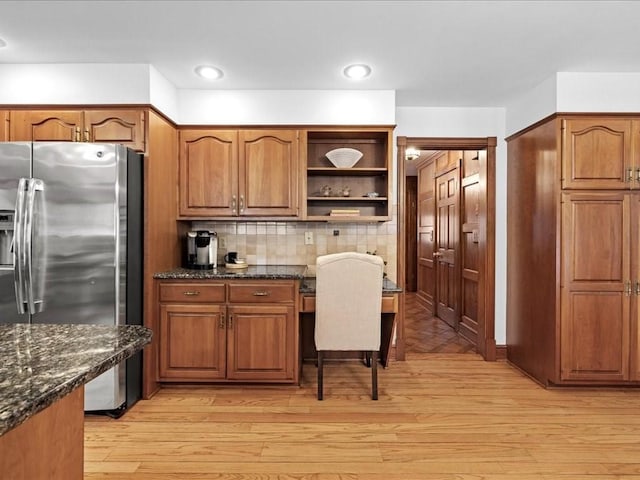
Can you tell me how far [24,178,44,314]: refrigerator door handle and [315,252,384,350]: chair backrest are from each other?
Result: 176 cm

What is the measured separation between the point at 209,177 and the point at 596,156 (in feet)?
9.80

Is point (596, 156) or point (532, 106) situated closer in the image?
point (596, 156)

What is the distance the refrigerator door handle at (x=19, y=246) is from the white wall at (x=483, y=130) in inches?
116

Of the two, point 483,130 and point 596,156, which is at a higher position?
point 483,130

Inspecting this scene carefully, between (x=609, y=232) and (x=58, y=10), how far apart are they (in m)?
3.83

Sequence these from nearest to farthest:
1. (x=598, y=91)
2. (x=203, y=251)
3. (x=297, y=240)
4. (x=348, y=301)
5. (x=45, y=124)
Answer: (x=348, y=301) → (x=45, y=124) → (x=598, y=91) → (x=203, y=251) → (x=297, y=240)

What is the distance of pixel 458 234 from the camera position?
15.7 feet

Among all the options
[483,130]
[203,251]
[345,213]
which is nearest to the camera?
[203,251]

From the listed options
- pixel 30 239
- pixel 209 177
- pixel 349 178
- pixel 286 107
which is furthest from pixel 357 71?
pixel 30 239

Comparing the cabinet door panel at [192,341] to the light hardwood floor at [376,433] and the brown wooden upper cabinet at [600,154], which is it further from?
the brown wooden upper cabinet at [600,154]

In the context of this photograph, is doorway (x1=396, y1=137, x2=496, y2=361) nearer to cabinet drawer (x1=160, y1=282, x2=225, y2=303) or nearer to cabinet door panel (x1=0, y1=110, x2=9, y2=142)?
cabinet drawer (x1=160, y1=282, x2=225, y2=303)

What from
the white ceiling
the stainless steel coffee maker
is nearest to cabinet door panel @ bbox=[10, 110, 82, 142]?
the white ceiling

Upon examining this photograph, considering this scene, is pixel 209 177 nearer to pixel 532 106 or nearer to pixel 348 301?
pixel 348 301

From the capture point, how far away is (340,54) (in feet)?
8.80
